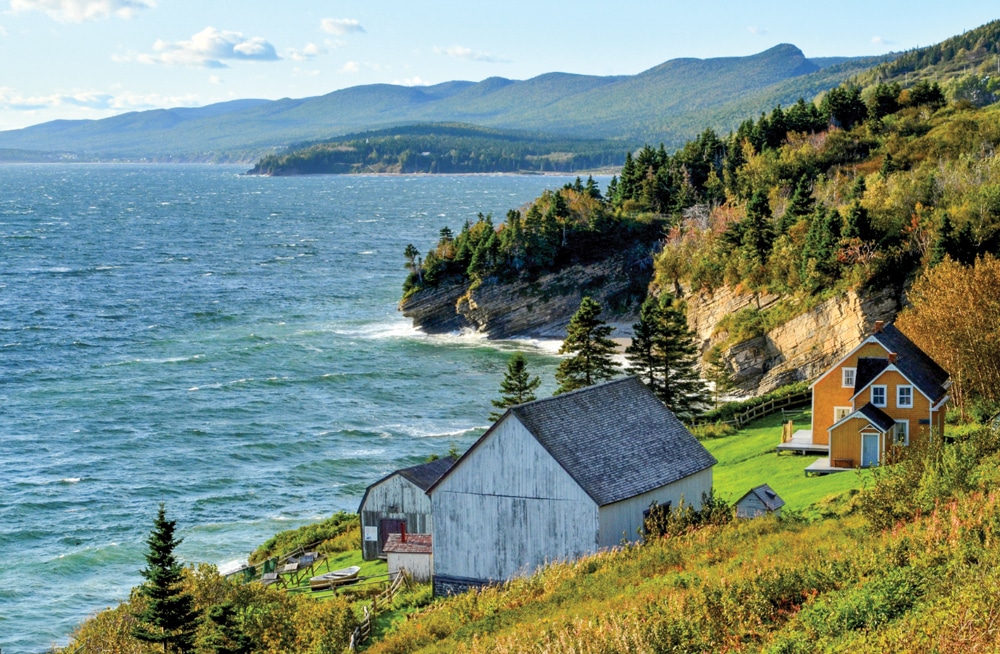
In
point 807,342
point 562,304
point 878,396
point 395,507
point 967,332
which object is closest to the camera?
point 395,507

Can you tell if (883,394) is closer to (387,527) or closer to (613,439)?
(613,439)

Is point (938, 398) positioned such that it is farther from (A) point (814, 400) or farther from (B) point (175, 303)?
(B) point (175, 303)

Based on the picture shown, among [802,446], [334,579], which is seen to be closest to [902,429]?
[802,446]

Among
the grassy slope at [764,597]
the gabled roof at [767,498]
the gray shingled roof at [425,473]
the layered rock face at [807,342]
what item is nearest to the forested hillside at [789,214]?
the layered rock face at [807,342]

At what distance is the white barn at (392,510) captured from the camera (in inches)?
1529

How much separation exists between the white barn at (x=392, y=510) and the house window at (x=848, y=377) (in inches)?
646

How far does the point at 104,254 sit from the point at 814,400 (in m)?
112

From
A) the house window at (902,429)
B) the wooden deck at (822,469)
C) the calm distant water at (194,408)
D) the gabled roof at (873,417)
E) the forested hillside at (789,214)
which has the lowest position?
the calm distant water at (194,408)

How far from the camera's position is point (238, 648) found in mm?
24328

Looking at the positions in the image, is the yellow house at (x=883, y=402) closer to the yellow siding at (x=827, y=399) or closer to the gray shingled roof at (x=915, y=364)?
the gray shingled roof at (x=915, y=364)

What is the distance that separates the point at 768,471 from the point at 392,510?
1398cm

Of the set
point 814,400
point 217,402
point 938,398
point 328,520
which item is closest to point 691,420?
point 814,400

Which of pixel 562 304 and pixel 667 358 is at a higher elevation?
pixel 667 358

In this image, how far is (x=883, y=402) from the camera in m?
41.9
